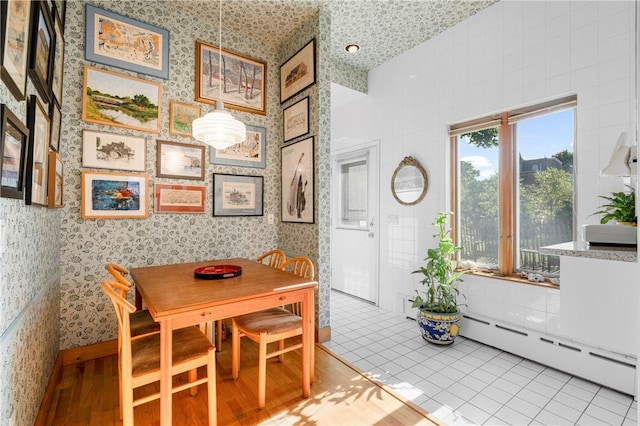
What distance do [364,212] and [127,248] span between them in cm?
296

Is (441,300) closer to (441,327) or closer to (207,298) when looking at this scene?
(441,327)

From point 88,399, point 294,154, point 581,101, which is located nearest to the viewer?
point 88,399

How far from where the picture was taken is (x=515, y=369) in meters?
2.39

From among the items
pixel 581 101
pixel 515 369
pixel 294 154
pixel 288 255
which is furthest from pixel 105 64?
pixel 515 369

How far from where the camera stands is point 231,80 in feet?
10.2

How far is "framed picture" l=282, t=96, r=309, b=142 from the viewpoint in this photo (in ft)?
9.89

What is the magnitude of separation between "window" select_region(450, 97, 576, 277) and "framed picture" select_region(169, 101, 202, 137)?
2654 millimetres

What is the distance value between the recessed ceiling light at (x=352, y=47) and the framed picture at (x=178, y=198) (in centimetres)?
227

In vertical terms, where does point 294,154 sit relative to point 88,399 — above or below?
above

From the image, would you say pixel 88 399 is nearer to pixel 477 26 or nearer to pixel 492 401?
pixel 492 401

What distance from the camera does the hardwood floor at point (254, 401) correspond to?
5.79ft

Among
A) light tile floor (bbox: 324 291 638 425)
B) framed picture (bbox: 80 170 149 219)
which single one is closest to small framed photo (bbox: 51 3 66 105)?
framed picture (bbox: 80 170 149 219)

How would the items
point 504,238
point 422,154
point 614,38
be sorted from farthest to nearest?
point 422,154 < point 504,238 < point 614,38

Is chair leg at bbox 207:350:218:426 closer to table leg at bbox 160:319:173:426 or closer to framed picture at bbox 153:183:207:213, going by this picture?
table leg at bbox 160:319:173:426
